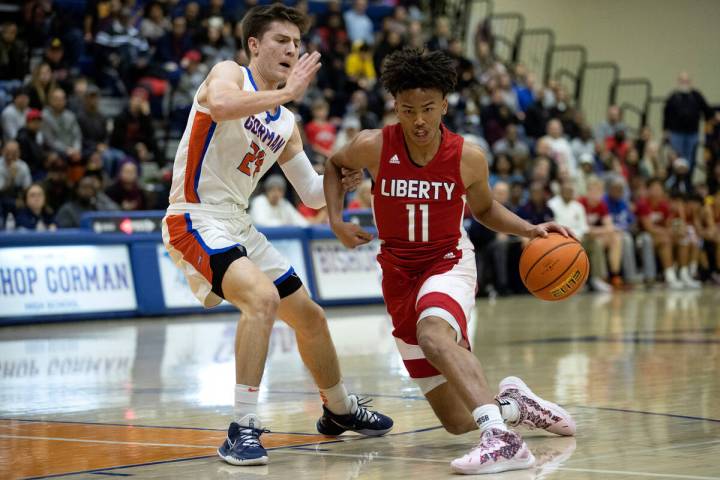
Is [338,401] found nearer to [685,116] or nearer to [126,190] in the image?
[126,190]

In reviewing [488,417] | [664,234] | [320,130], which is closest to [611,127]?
[664,234]

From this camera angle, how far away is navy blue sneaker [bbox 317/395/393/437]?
5.96 metres

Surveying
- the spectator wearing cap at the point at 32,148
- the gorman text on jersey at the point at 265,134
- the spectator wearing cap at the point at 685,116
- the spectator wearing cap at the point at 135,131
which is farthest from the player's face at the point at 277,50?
the spectator wearing cap at the point at 685,116

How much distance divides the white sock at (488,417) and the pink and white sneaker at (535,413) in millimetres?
621

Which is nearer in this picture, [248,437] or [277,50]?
[248,437]

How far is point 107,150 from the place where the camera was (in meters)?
15.9

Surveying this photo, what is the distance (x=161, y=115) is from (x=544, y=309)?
6536mm

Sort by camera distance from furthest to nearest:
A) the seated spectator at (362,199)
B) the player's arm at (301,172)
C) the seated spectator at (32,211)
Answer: the seated spectator at (362,199) < the seated spectator at (32,211) < the player's arm at (301,172)

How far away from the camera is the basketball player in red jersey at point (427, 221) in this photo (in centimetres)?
541

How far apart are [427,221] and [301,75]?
928 mm

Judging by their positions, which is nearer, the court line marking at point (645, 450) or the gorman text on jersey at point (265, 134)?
the court line marking at point (645, 450)

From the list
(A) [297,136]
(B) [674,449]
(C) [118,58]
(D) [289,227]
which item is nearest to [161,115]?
(C) [118,58]

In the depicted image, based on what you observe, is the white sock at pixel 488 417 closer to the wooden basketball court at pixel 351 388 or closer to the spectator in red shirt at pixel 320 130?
the wooden basketball court at pixel 351 388

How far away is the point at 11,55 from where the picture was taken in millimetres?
16078
